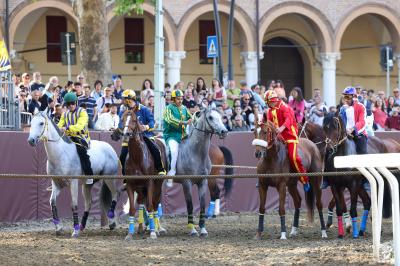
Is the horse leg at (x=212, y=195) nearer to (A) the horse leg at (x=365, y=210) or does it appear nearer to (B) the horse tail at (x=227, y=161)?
(B) the horse tail at (x=227, y=161)

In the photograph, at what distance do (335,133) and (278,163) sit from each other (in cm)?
122

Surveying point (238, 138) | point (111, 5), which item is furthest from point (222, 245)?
point (111, 5)

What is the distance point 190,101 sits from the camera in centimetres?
2617

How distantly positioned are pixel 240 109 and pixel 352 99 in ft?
23.7

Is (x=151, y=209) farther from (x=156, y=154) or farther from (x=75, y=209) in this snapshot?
(x=75, y=209)

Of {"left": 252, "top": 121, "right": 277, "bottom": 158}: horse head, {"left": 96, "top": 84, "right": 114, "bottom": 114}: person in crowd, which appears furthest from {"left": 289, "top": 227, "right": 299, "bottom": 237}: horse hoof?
{"left": 96, "top": 84, "right": 114, "bottom": 114}: person in crowd

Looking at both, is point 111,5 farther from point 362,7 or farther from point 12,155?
point 12,155

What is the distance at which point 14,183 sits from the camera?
21922 millimetres

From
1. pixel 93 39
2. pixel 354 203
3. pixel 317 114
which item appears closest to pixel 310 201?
pixel 354 203

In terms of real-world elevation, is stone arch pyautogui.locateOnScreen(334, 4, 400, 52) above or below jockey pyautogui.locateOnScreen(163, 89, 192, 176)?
above

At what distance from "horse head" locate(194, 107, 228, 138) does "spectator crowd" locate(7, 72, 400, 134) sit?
2.97m

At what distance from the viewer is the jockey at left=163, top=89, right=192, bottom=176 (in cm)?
1923

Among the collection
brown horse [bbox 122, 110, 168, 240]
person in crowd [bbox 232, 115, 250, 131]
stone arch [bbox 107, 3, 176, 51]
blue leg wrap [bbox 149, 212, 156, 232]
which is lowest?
blue leg wrap [bbox 149, 212, 156, 232]

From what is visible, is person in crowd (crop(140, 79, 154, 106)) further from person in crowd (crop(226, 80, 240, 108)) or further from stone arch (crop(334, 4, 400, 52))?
stone arch (crop(334, 4, 400, 52))
